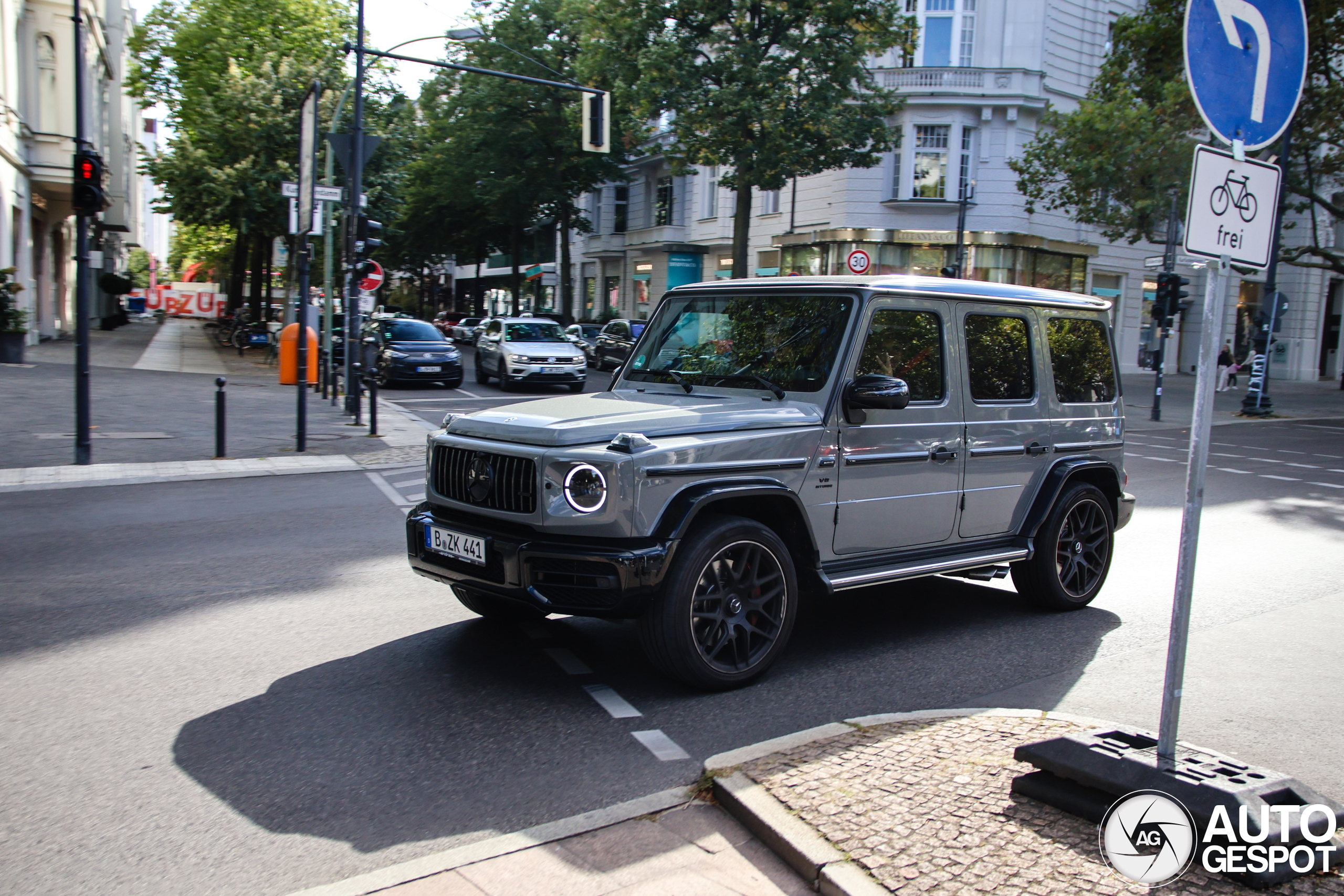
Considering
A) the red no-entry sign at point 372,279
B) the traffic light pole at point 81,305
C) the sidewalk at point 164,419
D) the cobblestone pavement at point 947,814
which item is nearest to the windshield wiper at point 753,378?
the cobblestone pavement at point 947,814

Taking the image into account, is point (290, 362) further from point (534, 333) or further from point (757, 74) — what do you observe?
point (757, 74)

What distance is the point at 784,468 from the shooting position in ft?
16.2

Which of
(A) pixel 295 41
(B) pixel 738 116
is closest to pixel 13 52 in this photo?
(A) pixel 295 41

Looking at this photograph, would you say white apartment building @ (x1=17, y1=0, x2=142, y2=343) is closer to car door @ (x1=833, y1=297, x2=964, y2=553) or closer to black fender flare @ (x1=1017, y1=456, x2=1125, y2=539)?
car door @ (x1=833, y1=297, x2=964, y2=553)

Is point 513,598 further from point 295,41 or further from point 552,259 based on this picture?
point 552,259

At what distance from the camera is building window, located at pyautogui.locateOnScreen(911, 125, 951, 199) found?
3475 centimetres

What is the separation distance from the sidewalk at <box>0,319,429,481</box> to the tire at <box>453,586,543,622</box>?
7.31m

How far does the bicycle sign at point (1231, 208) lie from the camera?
3.37m

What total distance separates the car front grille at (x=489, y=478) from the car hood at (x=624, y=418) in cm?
11

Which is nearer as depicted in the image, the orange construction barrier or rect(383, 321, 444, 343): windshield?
the orange construction barrier

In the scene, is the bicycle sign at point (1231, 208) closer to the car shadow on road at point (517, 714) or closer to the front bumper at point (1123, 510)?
the car shadow on road at point (517, 714)

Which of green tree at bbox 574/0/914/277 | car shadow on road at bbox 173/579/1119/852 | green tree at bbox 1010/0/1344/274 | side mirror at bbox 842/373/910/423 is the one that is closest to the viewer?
car shadow on road at bbox 173/579/1119/852

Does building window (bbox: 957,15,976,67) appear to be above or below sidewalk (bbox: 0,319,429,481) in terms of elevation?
above

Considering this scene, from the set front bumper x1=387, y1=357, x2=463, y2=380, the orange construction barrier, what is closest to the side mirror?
the orange construction barrier
